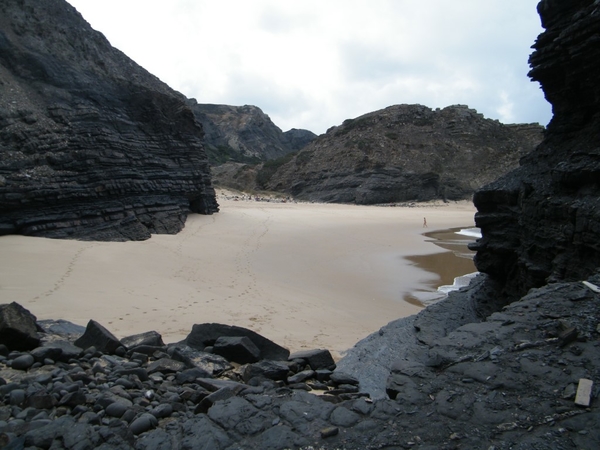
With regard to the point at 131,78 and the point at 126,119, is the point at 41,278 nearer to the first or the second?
the point at 126,119

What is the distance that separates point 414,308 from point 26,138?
12732mm

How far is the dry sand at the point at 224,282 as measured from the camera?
7.31 metres

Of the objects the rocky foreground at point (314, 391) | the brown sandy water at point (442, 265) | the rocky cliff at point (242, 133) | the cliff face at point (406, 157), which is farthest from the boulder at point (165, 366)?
the rocky cliff at point (242, 133)

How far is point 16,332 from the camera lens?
4270 millimetres

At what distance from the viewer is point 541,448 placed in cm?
248

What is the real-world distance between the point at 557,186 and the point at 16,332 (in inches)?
270

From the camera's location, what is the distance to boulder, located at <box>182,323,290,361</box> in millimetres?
5137

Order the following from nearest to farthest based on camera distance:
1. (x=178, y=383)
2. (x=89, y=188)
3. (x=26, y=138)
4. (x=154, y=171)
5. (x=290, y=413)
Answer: (x=290, y=413) < (x=178, y=383) < (x=26, y=138) < (x=89, y=188) < (x=154, y=171)

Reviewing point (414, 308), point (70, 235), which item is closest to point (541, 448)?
point (414, 308)

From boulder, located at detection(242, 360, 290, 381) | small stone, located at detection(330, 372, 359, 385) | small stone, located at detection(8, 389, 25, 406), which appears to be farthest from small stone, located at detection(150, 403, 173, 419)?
small stone, located at detection(330, 372, 359, 385)

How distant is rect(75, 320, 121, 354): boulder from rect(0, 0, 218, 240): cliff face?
9664mm

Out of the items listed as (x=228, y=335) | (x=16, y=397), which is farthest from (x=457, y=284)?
(x=16, y=397)

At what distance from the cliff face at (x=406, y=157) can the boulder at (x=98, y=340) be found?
127 ft

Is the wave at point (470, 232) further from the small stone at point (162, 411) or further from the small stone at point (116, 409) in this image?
the small stone at point (116, 409)
